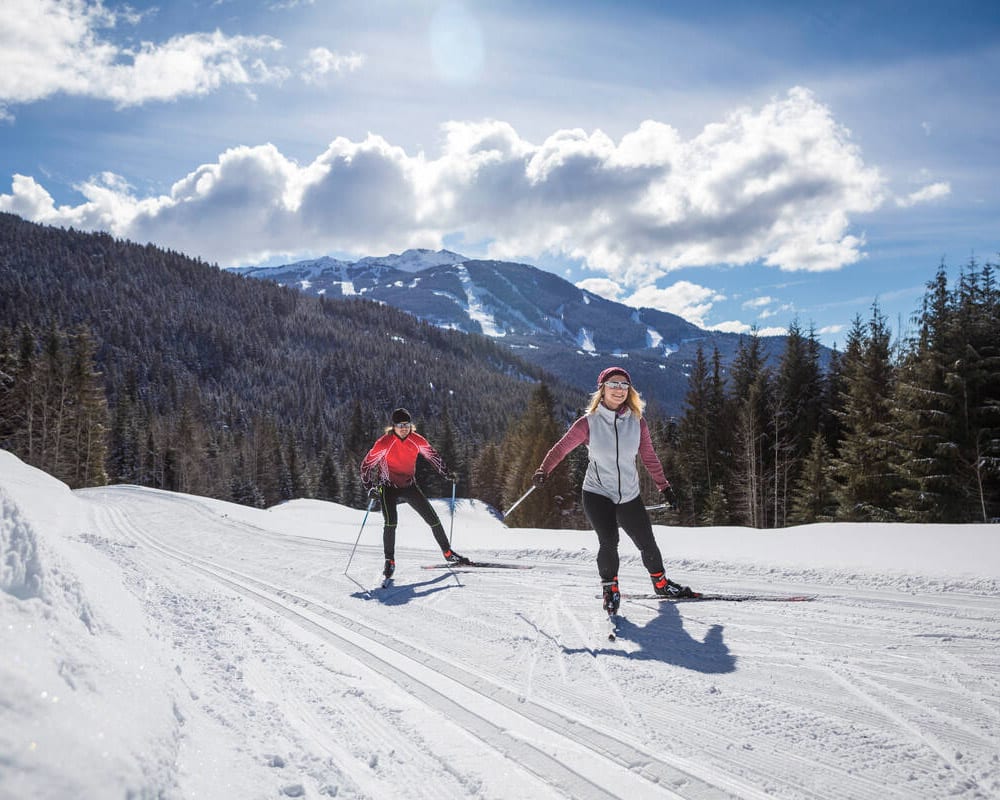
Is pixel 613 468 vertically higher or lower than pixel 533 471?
higher

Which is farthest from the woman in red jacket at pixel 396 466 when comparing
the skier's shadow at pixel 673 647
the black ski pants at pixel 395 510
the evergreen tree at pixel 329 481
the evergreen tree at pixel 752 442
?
the evergreen tree at pixel 329 481

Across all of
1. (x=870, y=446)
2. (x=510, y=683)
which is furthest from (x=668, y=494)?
(x=870, y=446)

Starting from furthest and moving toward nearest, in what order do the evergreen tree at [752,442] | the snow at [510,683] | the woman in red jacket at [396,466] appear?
Result: the evergreen tree at [752,442]
the woman in red jacket at [396,466]
the snow at [510,683]

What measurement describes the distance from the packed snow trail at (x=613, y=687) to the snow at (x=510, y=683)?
20 millimetres

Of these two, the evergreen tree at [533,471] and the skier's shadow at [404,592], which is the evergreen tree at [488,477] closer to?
the evergreen tree at [533,471]

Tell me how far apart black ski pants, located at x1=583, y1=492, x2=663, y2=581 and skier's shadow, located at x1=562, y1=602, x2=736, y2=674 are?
23.5 inches

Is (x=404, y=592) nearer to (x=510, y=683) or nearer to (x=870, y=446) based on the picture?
(x=510, y=683)

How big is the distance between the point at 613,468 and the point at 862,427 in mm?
23476

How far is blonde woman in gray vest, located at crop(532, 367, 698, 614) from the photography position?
224 inches

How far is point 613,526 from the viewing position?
579 cm

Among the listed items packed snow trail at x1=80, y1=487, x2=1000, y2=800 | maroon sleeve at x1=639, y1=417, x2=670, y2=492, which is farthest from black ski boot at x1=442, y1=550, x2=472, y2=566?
maroon sleeve at x1=639, y1=417, x2=670, y2=492

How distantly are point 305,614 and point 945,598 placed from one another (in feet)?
21.6

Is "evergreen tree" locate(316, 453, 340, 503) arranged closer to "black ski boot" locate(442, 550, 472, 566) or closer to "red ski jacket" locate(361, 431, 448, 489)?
"black ski boot" locate(442, 550, 472, 566)

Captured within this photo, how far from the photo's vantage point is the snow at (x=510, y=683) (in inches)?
87.7
